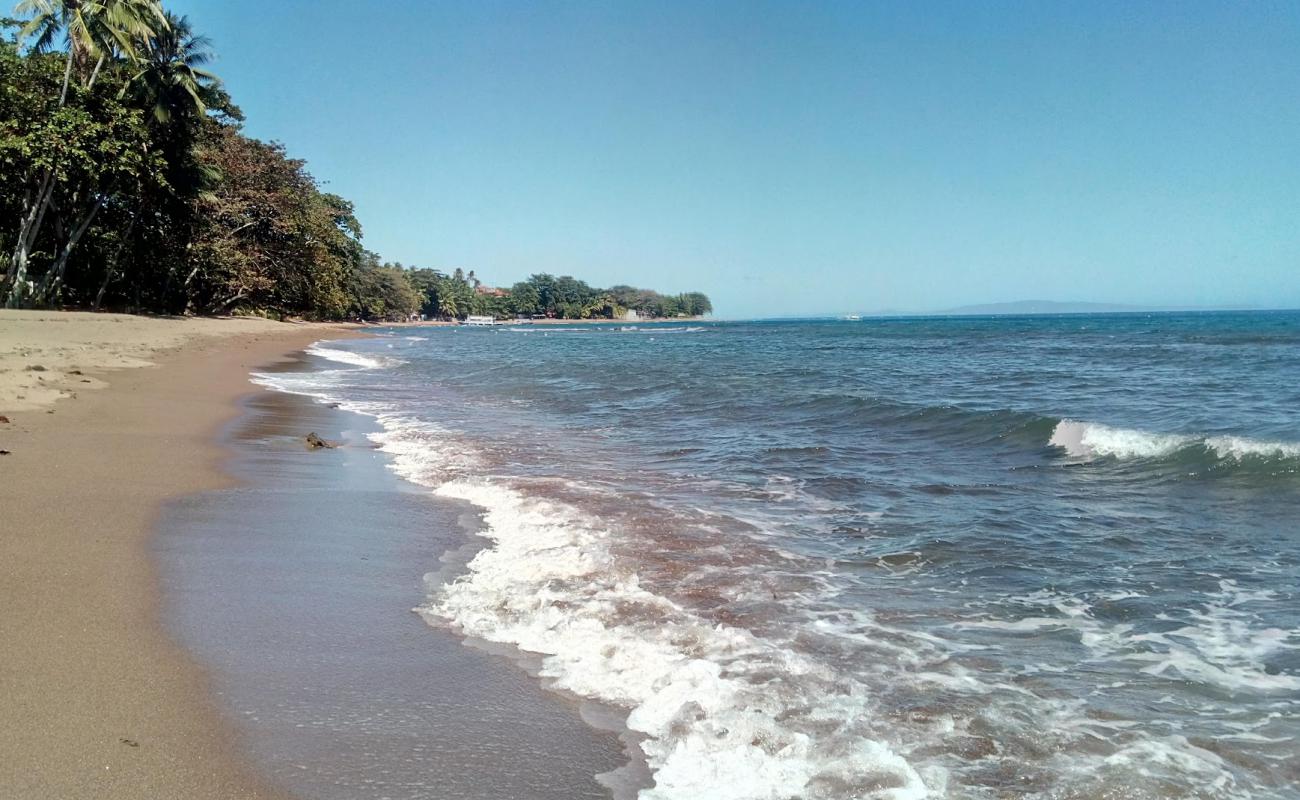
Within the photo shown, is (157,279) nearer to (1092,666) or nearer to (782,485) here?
(782,485)

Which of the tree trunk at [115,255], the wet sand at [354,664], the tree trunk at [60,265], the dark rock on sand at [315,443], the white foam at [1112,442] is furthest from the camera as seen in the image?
the tree trunk at [115,255]

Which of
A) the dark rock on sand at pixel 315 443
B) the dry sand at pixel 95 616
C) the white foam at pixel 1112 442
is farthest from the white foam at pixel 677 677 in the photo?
the white foam at pixel 1112 442

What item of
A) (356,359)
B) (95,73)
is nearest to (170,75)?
(95,73)

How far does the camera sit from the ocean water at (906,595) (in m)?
2.71

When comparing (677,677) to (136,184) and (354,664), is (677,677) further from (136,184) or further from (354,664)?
(136,184)

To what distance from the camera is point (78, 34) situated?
23812mm

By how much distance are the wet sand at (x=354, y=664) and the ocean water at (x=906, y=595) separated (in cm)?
24

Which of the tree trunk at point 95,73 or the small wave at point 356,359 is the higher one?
the tree trunk at point 95,73

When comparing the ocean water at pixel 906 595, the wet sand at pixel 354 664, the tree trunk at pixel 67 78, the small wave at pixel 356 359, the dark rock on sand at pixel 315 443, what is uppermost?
the tree trunk at pixel 67 78

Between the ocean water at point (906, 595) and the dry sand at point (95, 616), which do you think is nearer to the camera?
the dry sand at point (95, 616)

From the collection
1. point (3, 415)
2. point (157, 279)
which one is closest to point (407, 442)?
point (3, 415)

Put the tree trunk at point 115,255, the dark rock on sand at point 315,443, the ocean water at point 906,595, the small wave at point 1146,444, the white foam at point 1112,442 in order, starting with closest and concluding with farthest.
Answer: the ocean water at point 906,595, the small wave at point 1146,444, the dark rock on sand at point 315,443, the white foam at point 1112,442, the tree trunk at point 115,255

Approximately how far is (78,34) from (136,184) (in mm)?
5102

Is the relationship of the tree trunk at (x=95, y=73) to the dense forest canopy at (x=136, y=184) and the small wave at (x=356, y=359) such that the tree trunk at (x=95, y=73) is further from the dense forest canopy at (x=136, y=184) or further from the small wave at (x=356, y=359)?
the small wave at (x=356, y=359)
